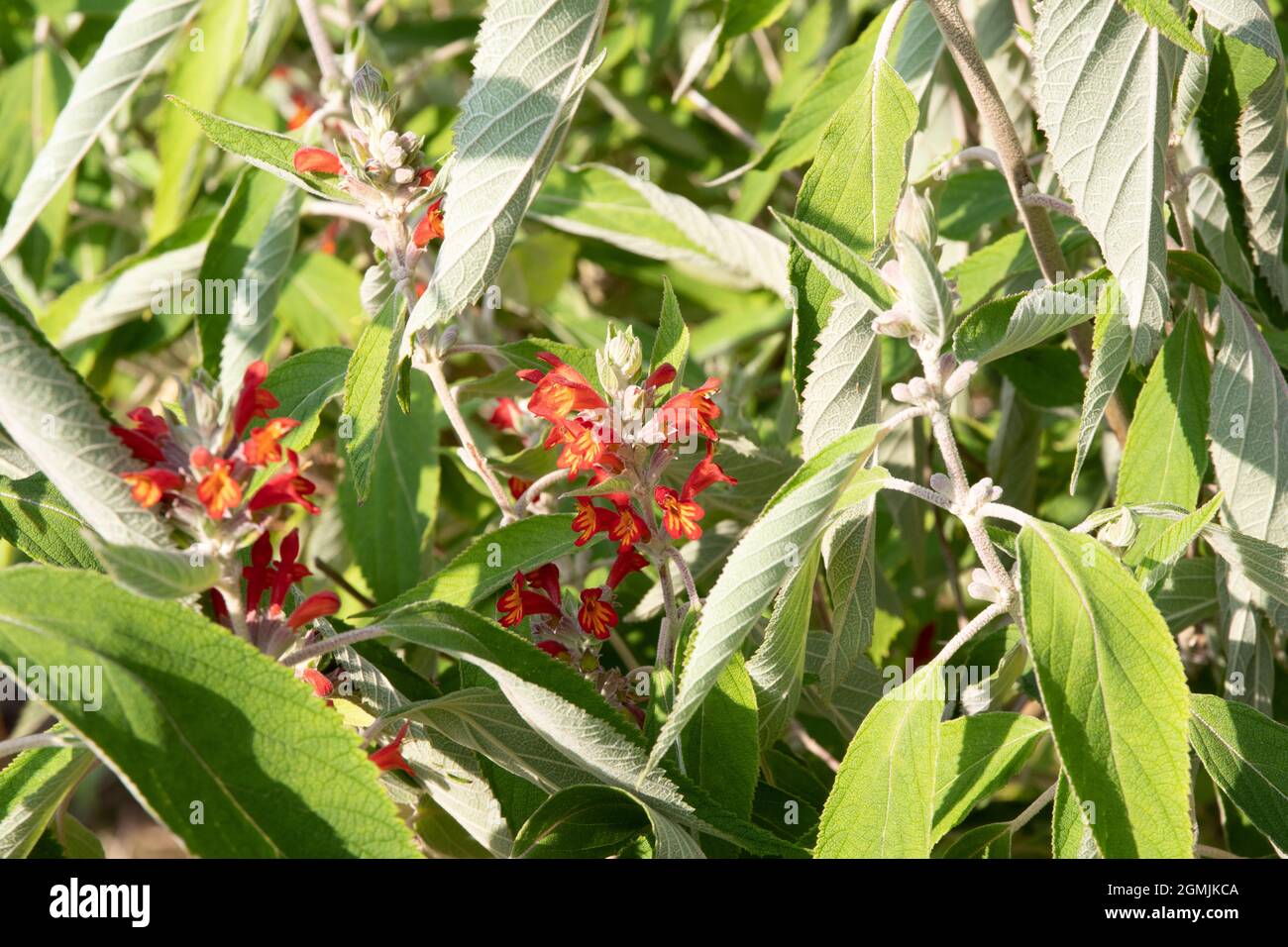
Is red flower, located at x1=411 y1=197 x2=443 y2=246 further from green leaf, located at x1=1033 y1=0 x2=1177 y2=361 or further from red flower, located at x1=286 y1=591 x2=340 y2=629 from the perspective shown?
green leaf, located at x1=1033 y1=0 x2=1177 y2=361

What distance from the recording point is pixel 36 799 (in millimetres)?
1029

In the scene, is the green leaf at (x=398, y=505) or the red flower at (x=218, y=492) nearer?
the red flower at (x=218, y=492)

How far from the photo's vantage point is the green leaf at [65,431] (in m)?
0.83

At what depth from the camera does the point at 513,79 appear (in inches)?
37.6

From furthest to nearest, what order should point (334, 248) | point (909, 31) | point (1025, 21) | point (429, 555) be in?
point (334, 248) < point (429, 555) < point (1025, 21) < point (909, 31)

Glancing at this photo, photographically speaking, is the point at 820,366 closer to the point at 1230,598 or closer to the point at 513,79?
the point at 513,79

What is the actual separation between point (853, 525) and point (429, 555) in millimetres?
754

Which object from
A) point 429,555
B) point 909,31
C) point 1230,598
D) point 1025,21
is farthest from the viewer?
point 429,555

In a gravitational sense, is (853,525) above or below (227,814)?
above

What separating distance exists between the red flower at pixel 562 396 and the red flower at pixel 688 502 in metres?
0.11

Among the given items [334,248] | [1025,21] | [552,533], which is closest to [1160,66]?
[1025,21]

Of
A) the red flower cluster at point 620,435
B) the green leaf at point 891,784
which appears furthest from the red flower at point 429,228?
the green leaf at point 891,784

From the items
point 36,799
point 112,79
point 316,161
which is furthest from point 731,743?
point 112,79

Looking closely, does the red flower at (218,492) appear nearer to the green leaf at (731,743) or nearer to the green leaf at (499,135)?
the green leaf at (499,135)
